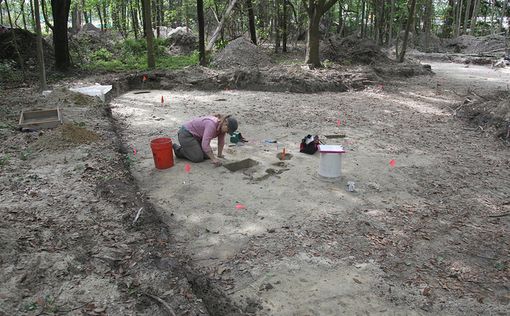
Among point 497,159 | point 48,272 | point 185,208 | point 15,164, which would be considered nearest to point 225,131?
point 185,208

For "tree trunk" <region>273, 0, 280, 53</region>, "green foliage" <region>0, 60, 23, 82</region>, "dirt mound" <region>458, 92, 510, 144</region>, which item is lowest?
"dirt mound" <region>458, 92, 510, 144</region>

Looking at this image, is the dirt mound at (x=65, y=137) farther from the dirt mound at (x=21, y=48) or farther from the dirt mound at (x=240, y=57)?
the dirt mound at (x=240, y=57)

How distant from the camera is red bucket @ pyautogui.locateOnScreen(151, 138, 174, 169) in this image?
5695 millimetres

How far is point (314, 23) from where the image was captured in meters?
14.5

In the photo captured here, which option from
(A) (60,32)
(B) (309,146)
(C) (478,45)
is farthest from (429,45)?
(B) (309,146)

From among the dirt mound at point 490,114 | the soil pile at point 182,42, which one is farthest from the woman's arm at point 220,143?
the soil pile at point 182,42

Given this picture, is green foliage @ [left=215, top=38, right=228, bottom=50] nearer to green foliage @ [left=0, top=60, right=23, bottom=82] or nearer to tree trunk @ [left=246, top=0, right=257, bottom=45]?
tree trunk @ [left=246, top=0, right=257, bottom=45]

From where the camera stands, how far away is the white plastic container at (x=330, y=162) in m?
5.43

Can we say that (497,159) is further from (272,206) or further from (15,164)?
(15,164)

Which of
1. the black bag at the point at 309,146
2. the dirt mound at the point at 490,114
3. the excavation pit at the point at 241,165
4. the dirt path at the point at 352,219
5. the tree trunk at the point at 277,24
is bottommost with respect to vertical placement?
the dirt path at the point at 352,219

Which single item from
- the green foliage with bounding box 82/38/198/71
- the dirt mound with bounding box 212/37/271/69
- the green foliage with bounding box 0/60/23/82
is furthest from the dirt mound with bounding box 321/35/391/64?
the green foliage with bounding box 0/60/23/82

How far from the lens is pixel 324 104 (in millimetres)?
10633

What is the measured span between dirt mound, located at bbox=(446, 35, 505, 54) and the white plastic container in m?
22.0

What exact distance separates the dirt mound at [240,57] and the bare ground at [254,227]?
8180 mm
